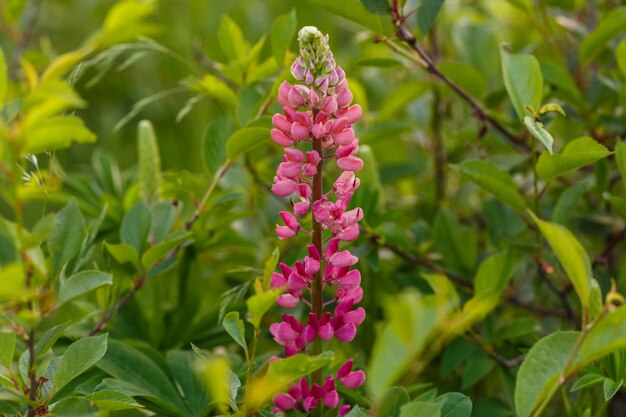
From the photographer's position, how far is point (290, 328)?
592 millimetres

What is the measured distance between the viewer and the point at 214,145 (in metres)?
0.87

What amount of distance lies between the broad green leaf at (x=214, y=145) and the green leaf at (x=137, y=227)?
0.33 ft

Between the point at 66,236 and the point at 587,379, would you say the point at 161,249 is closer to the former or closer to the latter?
the point at 66,236

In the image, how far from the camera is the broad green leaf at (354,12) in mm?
771

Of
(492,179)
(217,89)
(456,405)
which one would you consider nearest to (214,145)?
(217,89)

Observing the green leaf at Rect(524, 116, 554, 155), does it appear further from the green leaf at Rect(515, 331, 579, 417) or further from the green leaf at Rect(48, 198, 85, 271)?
the green leaf at Rect(48, 198, 85, 271)

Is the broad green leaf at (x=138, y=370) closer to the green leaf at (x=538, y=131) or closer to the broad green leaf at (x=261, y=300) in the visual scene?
the broad green leaf at (x=261, y=300)

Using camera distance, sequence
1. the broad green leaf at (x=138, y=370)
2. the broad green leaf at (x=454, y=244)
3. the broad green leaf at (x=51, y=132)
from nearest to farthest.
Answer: the broad green leaf at (x=51, y=132) < the broad green leaf at (x=138, y=370) < the broad green leaf at (x=454, y=244)

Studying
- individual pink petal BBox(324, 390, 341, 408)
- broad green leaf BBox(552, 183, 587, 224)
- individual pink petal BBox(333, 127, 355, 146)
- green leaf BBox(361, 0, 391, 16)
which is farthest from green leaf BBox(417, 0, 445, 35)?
individual pink petal BBox(324, 390, 341, 408)

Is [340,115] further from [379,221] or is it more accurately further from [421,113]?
[421,113]

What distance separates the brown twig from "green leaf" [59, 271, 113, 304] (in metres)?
0.37

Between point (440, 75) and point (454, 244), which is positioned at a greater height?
point (440, 75)

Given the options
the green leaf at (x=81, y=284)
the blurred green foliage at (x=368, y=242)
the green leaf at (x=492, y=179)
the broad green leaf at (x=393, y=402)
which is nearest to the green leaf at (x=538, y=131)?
the blurred green foliage at (x=368, y=242)

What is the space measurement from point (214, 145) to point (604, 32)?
1.42 feet
